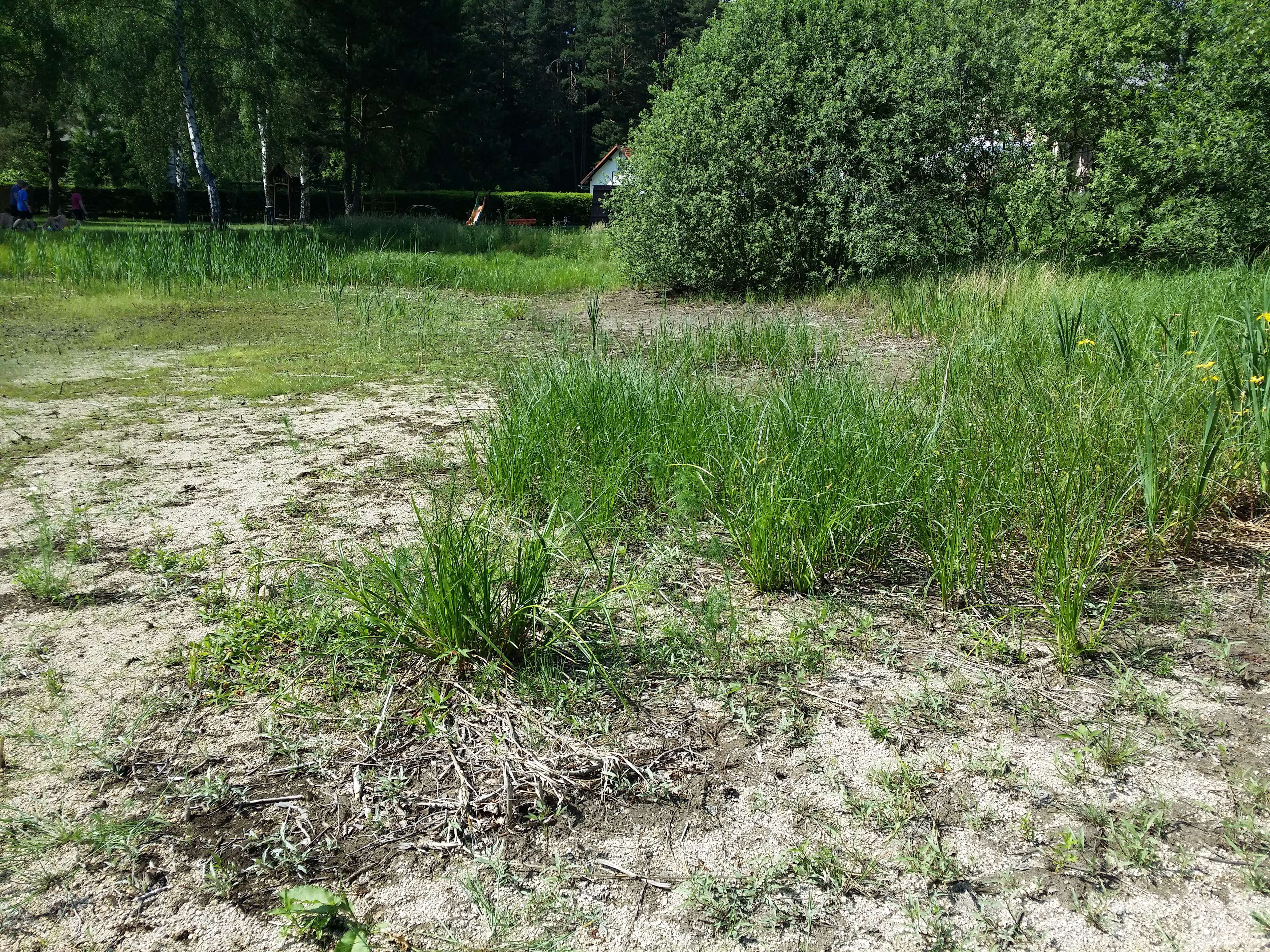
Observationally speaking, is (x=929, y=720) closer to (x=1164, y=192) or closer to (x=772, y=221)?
(x=772, y=221)

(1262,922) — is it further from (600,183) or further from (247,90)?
(600,183)

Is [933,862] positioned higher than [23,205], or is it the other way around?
[23,205]

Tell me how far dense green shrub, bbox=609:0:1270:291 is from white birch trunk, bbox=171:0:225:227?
39.5 feet

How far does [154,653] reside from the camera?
7.19ft

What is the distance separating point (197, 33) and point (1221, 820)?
21122 millimetres

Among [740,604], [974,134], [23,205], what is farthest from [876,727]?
[23,205]

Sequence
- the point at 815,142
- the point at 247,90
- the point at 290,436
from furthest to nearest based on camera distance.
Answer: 1. the point at 247,90
2. the point at 815,142
3. the point at 290,436

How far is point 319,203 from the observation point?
3538 centimetres

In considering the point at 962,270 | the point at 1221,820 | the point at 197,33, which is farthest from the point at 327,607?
the point at 197,33

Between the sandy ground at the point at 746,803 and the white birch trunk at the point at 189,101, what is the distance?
16.5m

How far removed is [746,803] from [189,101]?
1860cm

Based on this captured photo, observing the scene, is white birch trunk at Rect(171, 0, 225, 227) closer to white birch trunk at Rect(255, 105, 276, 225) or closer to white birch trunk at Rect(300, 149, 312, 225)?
white birch trunk at Rect(255, 105, 276, 225)

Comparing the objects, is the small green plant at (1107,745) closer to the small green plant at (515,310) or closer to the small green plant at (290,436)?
the small green plant at (290,436)

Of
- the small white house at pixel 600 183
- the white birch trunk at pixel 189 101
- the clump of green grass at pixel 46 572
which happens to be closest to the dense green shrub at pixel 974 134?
the clump of green grass at pixel 46 572
